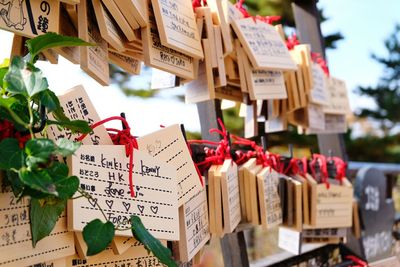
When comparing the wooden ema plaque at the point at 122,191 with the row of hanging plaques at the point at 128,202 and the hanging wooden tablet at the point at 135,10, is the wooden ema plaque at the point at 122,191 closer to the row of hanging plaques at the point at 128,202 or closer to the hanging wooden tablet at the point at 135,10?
the row of hanging plaques at the point at 128,202

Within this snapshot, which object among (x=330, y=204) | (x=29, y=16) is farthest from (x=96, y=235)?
(x=330, y=204)

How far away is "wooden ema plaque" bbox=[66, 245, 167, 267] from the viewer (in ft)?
1.96

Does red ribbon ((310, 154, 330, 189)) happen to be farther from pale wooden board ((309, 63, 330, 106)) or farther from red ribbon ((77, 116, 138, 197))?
red ribbon ((77, 116, 138, 197))

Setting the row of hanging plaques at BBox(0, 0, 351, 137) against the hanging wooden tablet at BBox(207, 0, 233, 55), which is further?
the hanging wooden tablet at BBox(207, 0, 233, 55)

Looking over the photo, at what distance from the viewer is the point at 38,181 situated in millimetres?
431

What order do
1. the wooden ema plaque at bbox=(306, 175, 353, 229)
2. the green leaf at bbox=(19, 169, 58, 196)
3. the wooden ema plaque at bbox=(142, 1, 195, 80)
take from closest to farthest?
the green leaf at bbox=(19, 169, 58, 196)
the wooden ema plaque at bbox=(142, 1, 195, 80)
the wooden ema plaque at bbox=(306, 175, 353, 229)

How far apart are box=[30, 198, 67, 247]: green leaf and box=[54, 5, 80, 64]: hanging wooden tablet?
24 centimetres

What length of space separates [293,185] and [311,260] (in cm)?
31

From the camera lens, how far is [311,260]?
1.40m

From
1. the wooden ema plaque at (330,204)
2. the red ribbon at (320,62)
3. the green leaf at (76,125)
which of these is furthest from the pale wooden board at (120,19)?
the red ribbon at (320,62)

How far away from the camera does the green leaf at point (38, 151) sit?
437 mm

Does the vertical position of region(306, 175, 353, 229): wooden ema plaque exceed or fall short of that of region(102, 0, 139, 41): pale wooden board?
it falls short

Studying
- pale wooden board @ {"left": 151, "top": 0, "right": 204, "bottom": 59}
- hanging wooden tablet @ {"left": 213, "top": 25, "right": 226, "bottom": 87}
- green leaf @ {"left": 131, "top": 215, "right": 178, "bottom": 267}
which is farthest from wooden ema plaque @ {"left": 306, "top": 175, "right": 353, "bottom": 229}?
green leaf @ {"left": 131, "top": 215, "right": 178, "bottom": 267}

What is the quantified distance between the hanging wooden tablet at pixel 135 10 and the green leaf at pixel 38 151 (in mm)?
317
